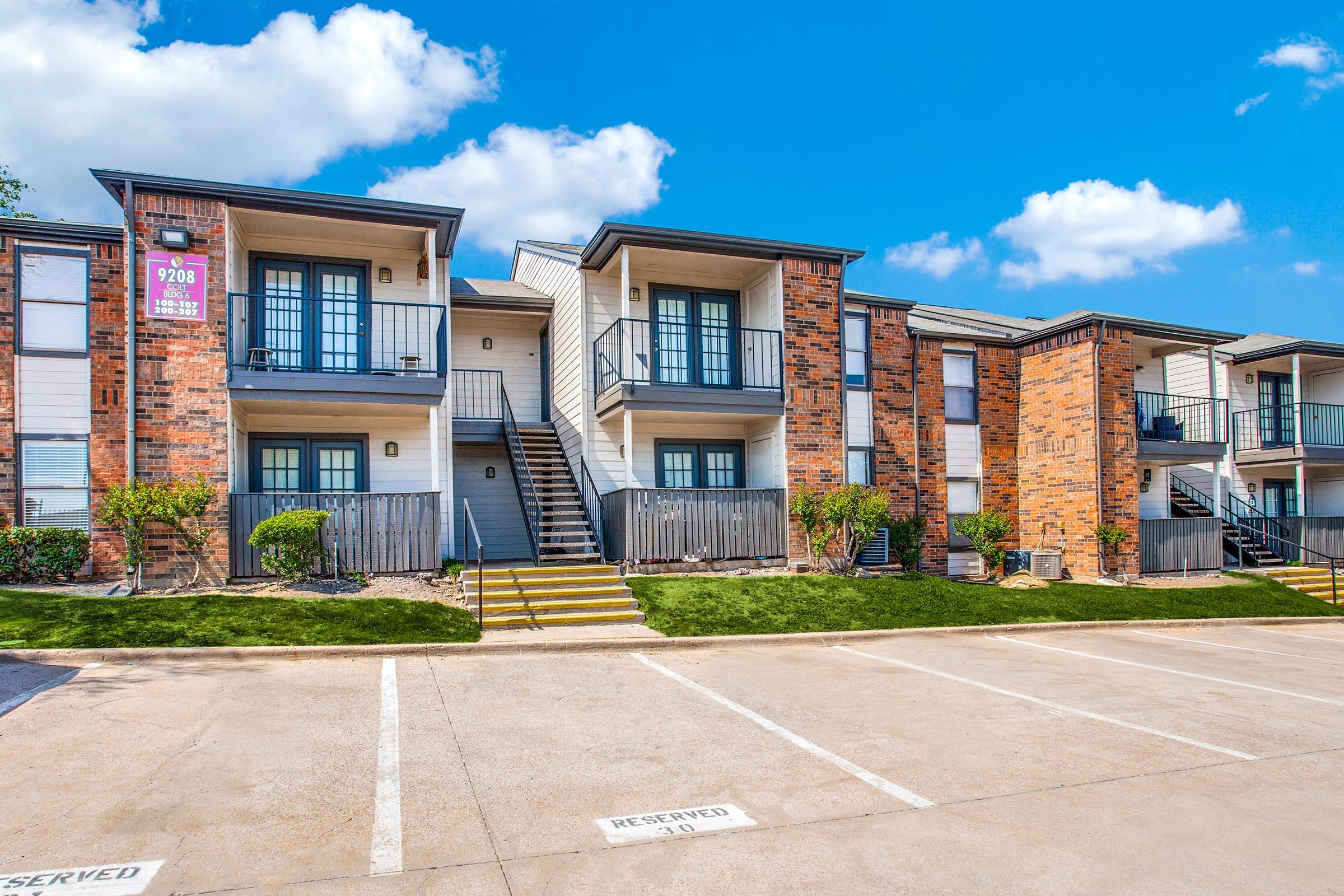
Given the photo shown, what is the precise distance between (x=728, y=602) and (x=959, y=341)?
10.3 meters

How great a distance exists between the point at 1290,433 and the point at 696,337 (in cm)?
1841

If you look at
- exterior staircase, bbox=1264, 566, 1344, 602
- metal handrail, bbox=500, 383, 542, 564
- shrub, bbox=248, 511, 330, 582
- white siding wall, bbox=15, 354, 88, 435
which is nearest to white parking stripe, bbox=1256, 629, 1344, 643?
exterior staircase, bbox=1264, 566, 1344, 602

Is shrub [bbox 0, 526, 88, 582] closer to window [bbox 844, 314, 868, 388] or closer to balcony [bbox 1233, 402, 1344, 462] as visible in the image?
window [bbox 844, 314, 868, 388]

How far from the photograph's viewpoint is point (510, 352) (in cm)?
1814

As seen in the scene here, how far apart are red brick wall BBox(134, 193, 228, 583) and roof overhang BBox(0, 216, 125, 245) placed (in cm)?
108

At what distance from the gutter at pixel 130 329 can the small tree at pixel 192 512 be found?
0.68 m

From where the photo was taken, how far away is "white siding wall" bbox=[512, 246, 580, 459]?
16125 mm

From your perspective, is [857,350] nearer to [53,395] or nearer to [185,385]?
[185,385]

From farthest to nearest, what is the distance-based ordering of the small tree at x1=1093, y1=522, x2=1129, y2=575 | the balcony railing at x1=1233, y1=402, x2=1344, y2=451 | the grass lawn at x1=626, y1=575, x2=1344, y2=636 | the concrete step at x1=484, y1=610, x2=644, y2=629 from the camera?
the balcony railing at x1=1233, y1=402, x2=1344, y2=451 → the small tree at x1=1093, y1=522, x2=1129, y2=575 → the grass lawn at x1=626, y1=575, x2=1344, y2=636 → the concrete step at x1=484, y1=610, x2=644, y2=629

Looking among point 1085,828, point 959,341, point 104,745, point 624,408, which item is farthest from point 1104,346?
point 104,745

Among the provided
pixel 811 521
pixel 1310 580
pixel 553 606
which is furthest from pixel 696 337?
pixel 1310 580

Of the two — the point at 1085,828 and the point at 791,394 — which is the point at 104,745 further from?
the point at 791,394

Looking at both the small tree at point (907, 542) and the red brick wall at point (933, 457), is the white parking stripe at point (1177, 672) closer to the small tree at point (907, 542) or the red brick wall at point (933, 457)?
the small tree at point (907, 542)

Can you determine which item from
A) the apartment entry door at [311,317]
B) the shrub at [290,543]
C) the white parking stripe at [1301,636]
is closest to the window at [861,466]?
the white parking stripe at [1301,636]
